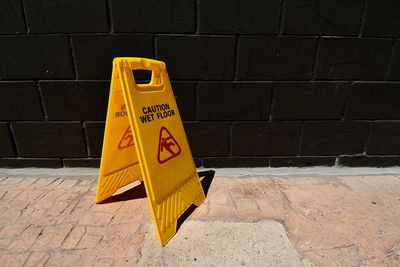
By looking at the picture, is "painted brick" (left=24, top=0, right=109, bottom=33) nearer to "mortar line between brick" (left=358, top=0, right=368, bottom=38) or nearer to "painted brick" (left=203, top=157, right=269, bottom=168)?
"painted brick" (left=203, top=157, right=269, bottom=168)

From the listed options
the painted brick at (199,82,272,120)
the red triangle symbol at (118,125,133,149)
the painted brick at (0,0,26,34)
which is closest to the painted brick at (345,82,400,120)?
the painted brick at (199,82,272,120)

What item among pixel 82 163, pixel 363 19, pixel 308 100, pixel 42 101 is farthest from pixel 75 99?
pixel 363 19

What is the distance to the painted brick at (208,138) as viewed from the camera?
261 cm

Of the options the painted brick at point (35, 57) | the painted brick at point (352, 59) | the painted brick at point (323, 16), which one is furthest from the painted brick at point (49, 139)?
the painted brick at point (352, 59)

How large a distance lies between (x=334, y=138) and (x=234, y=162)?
115 centimetres

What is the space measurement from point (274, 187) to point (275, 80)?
109cm

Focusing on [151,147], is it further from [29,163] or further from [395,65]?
[395,65]

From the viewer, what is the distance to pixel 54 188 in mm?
2400

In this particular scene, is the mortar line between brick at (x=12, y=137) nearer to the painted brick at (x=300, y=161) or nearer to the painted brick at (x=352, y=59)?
the painted brick at (x=300, y=161)

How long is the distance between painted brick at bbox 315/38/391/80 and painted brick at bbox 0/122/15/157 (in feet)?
10.9

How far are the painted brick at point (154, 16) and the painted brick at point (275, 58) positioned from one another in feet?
1.88

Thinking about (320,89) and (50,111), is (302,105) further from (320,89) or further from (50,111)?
(50,111)

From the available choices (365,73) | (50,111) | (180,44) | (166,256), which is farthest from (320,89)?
(50,111)

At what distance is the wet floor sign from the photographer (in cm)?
169
